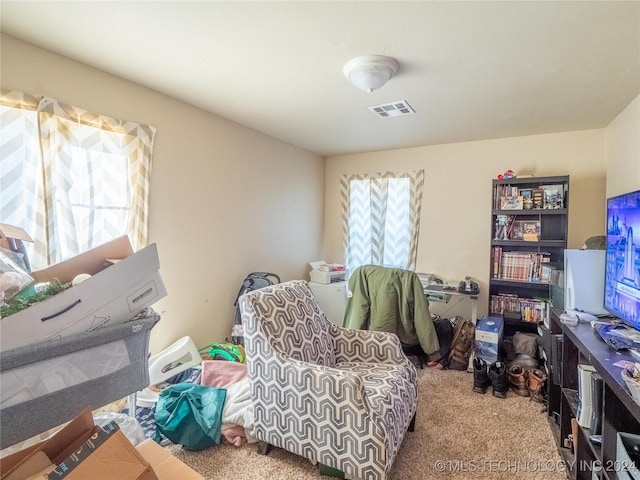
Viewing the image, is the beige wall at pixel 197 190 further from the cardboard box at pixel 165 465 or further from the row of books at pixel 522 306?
the row of books at pixel 522 306

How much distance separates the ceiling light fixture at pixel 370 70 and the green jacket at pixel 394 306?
1493mm

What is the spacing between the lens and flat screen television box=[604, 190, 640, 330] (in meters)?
1.39

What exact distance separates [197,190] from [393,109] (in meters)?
1.71

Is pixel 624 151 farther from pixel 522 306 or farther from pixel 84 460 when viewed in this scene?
pixel 84 460

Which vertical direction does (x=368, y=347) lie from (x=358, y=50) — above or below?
below

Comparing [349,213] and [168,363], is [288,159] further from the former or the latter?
[168,363]

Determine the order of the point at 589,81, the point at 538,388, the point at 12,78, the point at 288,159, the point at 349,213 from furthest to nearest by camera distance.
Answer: the point at 349,213
the point at 288,159
the point at 538,388
the point at 589,81
the point at 12,78

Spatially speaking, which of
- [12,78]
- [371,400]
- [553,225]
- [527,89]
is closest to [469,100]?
[527,89]

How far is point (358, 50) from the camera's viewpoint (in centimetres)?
170

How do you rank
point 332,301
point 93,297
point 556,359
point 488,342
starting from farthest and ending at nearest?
point 332,301
point 488,342
point 556,359
point 93,297

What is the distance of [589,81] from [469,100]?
0.68 m

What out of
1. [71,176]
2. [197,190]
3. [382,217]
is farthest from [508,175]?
[71,176]

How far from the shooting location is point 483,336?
→ 2.66 m

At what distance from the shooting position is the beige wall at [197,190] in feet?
6.18
